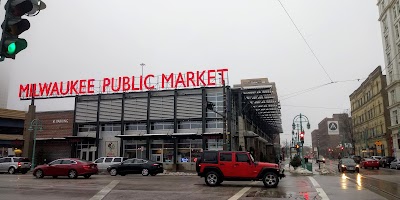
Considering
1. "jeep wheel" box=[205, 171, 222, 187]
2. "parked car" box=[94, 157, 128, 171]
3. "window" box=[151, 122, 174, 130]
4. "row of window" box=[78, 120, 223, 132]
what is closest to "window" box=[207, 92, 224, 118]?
"row of window" box=[78, 120, 223, 132]

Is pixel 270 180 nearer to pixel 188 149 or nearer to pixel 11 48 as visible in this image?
pixel 11 48

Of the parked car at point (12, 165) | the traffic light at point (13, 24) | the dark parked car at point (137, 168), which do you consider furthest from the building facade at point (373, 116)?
the traffic light at point (13, 24)

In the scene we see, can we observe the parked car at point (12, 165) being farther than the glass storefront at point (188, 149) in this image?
No

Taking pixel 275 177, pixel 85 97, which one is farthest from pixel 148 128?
pixel 275 177

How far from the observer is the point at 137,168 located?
28.6m

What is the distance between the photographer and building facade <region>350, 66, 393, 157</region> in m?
65.2

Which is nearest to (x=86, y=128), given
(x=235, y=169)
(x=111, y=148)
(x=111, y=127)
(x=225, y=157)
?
(x=111, y=127)

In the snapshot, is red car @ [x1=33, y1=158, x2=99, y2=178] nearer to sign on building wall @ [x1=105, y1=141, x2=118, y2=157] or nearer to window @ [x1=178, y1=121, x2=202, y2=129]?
window @ [x1=178, y1=121, x2=202, y2=129]

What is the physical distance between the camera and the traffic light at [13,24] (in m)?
5.59

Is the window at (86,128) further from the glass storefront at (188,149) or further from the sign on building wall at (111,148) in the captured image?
the glass storefront at (188,149)

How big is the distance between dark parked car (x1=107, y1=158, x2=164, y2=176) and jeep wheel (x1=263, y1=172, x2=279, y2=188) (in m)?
12.9

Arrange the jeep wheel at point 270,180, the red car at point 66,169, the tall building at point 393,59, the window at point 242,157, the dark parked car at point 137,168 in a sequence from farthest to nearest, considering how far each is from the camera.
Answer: the tall building at point 393,59, the dark parked car at point 137,168, the red car at point 66,169, the window at point 242,157, the jeep wheel at point 270,180

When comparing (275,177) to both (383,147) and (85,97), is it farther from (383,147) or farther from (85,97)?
(383,147)

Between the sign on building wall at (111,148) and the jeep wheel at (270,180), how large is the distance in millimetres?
28524
